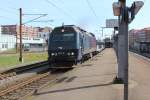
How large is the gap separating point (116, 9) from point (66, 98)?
14.0 feet

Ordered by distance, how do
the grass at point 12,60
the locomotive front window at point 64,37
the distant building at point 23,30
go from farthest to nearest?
the distant building at point 23,30 → the grass at point 12,60 → the locomotive front window at point 64,37

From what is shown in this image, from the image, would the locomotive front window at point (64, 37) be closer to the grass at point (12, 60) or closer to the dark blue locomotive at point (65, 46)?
the dark blue locomotive at point (65, 46)

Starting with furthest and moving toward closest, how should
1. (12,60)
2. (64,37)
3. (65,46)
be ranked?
(12,60), (64,37), (65,46)

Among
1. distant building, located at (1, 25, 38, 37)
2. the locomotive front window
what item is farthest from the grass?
distant building, located at (1, 25, 38, 37)

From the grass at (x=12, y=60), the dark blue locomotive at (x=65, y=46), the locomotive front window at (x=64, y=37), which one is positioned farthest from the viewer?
the grass at (x=12, y=60)

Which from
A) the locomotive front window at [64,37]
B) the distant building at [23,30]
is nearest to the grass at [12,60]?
the locomotive front window at [64,37]

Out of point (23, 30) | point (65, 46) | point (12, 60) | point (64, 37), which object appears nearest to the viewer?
point (65, 46)

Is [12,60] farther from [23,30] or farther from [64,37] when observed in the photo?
[23,30]

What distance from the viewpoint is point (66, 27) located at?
28.6 m

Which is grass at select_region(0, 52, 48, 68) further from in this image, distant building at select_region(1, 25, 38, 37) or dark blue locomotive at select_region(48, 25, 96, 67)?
distant building at select_region(1, 25, 38, 37)

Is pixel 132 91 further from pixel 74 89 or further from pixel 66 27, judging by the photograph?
pixel 66 27

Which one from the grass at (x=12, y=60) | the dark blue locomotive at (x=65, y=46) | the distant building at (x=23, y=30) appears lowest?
the grass at (x=12, y=60)

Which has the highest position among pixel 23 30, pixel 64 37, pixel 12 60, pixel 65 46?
pixel 23 30

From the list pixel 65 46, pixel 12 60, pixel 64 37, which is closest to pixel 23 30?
pixel 12 60
